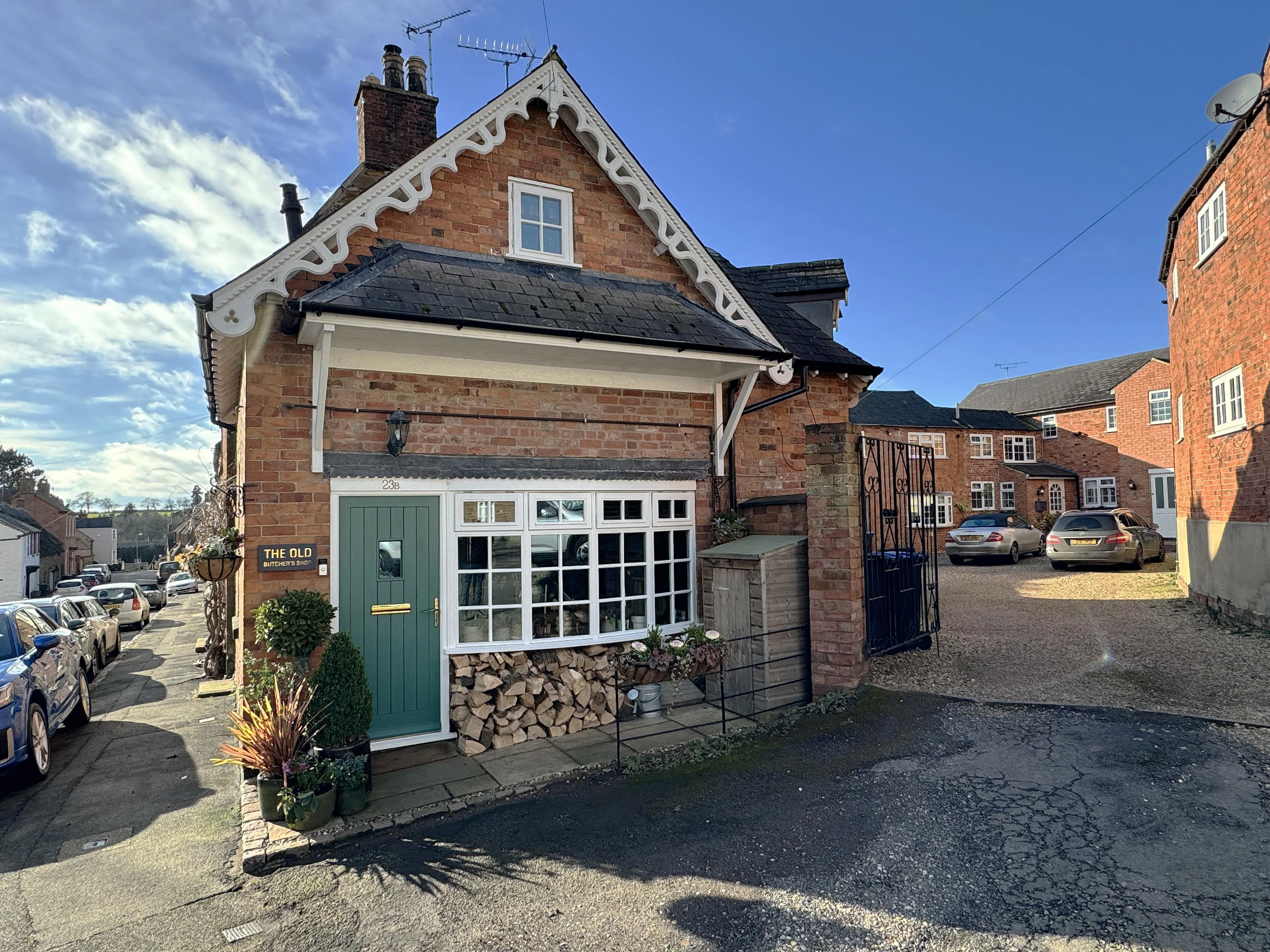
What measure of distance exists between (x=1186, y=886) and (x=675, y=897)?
9.77ft

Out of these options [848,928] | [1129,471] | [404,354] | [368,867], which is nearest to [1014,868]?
[848,928]

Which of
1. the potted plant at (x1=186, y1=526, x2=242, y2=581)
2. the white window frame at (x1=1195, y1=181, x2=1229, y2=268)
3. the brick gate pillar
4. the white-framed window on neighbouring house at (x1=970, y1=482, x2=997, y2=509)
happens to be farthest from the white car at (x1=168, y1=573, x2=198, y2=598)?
the white window frame at (x1=1195, y1=181, x2=1229, y2=268)

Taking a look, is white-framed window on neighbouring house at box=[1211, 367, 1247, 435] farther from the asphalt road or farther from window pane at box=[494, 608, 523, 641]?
window pane at box=[494, 608, 523, 641]

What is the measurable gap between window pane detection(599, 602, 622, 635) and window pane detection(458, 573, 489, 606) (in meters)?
1.34

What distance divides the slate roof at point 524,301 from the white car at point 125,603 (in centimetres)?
2088

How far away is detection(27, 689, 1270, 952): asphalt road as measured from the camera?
390cm

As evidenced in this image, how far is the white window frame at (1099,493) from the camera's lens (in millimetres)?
33250

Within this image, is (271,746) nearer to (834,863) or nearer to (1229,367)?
(834,863)

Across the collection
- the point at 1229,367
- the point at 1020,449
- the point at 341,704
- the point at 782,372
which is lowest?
the point at 341,704

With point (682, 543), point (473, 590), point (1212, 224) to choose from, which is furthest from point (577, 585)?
point (1212, 224)

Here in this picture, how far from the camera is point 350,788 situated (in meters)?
5.62

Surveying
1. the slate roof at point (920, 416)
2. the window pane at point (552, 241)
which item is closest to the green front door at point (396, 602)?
the window pane at point (552, 241)

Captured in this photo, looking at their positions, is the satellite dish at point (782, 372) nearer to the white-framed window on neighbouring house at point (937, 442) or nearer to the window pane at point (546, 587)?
the window pane at point (546, 587)

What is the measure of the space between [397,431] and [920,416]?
3178cm
